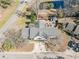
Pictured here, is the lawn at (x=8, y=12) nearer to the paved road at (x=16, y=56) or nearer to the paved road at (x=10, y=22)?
the paved road at (x=10, y=22)

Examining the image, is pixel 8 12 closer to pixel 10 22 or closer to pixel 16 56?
pixel 10 22

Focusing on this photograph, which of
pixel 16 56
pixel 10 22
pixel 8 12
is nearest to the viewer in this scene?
pixel 16 56

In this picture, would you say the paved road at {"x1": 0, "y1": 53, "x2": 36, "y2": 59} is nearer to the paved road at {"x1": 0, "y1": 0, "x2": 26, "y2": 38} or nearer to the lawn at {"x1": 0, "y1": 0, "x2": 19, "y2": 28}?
the paved road at {"x1": 0, "y1": 0, "x2": 26, "y2": 38}

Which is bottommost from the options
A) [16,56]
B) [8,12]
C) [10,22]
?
[16,56]

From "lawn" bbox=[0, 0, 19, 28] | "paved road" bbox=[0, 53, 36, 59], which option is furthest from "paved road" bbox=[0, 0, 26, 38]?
"paved road" bbox=[0, 53, 36, 59]

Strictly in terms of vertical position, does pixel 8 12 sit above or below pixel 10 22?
above

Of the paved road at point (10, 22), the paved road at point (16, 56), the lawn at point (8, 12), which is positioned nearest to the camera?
the paved road at point (16, 56)

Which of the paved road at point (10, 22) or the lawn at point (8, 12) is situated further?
the lawn at point (8, 12)

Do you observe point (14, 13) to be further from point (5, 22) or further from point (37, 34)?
point (37, 34)

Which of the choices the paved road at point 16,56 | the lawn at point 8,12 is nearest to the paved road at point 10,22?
the lawn at point 8,12

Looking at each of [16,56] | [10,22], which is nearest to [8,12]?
[10,22]

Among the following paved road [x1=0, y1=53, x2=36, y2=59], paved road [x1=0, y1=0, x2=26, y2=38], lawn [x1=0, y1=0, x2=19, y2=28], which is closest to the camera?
paved road [x1=0, y1=53, x2=36, y2=59]
